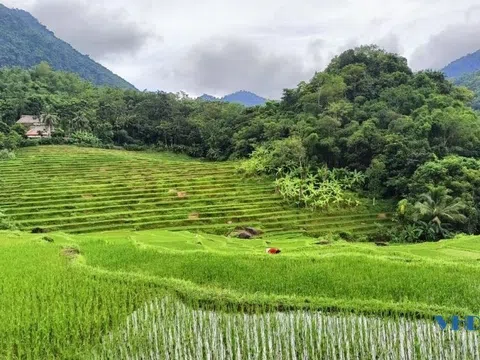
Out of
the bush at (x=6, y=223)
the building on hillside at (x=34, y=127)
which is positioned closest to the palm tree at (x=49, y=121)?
the building on hillside at (x=34, y=127)

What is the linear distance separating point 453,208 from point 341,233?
5.86 meters

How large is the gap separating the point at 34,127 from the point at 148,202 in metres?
33.9

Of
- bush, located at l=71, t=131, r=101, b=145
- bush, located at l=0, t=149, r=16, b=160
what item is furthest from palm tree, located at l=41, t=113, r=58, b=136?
bush, located at l=0, t=149, r=16, b=160

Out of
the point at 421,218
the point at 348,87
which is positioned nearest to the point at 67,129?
the point at 348,87

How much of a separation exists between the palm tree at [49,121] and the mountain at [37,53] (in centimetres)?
7759

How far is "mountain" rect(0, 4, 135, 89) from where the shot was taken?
13012 centimetres

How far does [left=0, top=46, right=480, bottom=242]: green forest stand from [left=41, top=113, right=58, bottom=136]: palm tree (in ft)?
0.88

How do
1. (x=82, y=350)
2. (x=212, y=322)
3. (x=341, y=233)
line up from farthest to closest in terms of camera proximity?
1. (x=341, y=233)
2. (x=212, y=322)
3. (x=82, y=350)

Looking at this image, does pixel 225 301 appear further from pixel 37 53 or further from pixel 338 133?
pixel 37 53

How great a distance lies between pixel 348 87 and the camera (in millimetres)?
47500

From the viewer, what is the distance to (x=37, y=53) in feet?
448

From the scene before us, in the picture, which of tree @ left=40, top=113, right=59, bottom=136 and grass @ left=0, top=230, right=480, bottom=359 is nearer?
grass @ left=0, top=230, right=480, bottom=359

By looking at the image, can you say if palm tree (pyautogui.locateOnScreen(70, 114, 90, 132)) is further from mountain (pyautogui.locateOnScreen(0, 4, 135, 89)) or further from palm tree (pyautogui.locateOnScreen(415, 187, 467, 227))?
mountain (pyautogui.locateOnScreen(0, 4, 135, 89))

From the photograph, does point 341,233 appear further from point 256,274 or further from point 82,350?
point 82,350
